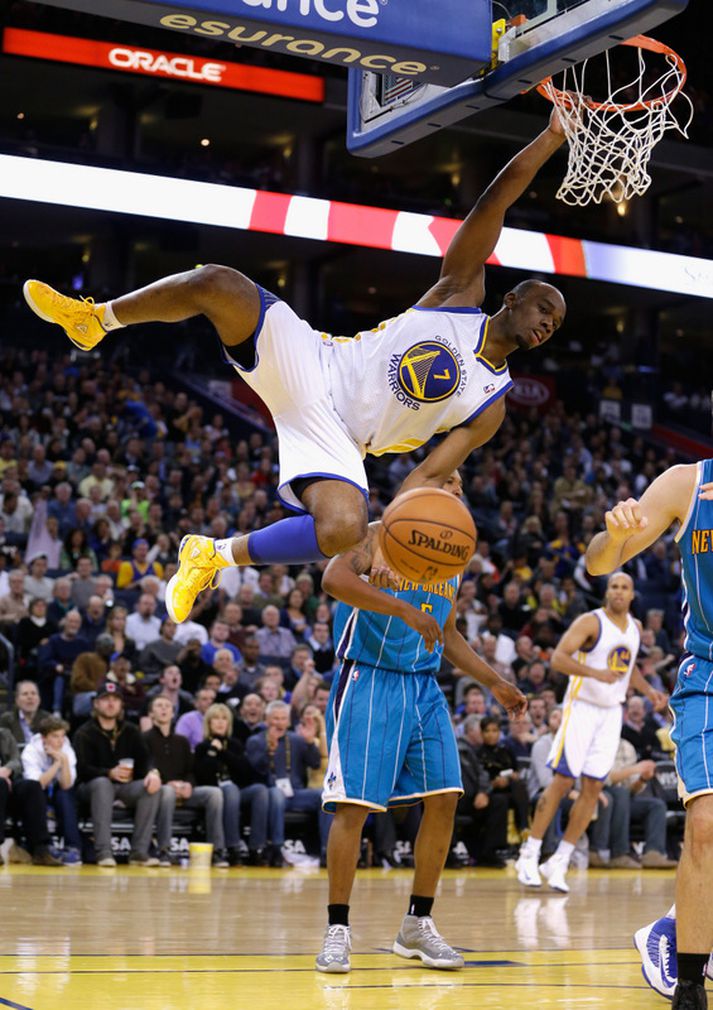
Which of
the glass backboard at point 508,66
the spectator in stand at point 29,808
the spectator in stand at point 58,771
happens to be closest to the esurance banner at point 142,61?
the spectator in stand at point 58,771

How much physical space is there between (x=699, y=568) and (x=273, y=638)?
30.6 feet

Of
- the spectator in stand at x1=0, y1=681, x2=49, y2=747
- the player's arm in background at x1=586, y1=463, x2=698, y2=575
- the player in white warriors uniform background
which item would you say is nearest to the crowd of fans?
the spectator in stand at x1=0, y1=681, x2=49, y2=747

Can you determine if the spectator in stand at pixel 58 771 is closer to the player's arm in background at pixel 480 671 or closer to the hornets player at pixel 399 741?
the hornets player at pixel 399 741

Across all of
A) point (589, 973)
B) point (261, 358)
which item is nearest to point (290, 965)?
point (589, 973)

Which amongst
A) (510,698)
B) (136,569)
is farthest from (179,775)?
(510,698)

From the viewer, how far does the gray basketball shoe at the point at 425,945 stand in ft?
19.6

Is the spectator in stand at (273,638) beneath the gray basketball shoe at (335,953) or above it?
above

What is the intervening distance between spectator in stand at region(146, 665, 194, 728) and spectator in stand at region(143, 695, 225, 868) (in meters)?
0.45

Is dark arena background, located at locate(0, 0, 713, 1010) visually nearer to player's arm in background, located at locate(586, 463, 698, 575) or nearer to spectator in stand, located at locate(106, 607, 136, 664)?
spectator in stand, located at locate(106, 607, 136, 664)

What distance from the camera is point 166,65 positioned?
21234mm

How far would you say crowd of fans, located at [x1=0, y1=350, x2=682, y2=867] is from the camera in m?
11.0

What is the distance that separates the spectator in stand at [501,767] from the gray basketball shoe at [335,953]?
6.82m

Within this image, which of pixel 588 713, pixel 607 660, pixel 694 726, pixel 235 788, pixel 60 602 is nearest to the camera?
pixel 694 726

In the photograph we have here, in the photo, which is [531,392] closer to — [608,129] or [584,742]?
[584,742]
